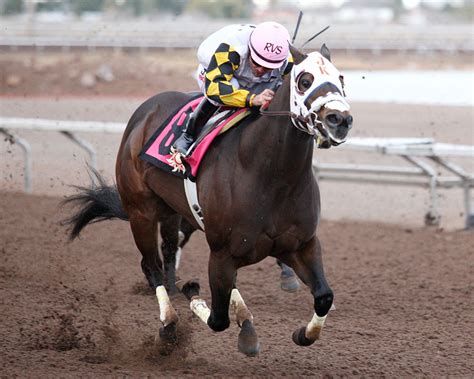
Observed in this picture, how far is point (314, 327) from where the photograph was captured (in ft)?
15.5

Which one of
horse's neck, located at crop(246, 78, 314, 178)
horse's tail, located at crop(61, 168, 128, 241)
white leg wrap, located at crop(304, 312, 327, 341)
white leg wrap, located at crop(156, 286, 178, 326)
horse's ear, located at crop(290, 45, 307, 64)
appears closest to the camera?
horse's ear, located at crop(290, 45, 307, 64)

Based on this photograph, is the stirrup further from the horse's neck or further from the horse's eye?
the horse's eye

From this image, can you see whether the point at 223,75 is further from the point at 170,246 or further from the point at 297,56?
the point at 170,246

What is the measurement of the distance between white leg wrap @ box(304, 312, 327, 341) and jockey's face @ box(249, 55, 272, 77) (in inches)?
51.3

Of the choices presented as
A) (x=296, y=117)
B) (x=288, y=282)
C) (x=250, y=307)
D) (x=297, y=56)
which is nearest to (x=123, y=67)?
(x=288, y=282)

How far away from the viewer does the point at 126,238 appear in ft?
28.1

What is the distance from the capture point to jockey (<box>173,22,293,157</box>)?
15.1 ft

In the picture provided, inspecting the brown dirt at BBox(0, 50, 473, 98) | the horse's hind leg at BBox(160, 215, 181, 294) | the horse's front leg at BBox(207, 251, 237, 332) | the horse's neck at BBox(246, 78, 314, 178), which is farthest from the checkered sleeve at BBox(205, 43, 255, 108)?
the brown dirt at BBox(0, 50, 473, 98)

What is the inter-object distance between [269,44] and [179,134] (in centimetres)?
104

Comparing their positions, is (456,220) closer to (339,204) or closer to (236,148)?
(339,204)

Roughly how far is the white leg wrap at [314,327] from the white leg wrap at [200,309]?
75cm

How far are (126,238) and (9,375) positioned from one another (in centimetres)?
406

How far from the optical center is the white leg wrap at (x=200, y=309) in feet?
17.4

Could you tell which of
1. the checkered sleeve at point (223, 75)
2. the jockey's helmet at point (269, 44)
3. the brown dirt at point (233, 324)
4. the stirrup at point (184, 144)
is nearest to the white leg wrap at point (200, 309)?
the brown dirt at point (233, 324)
